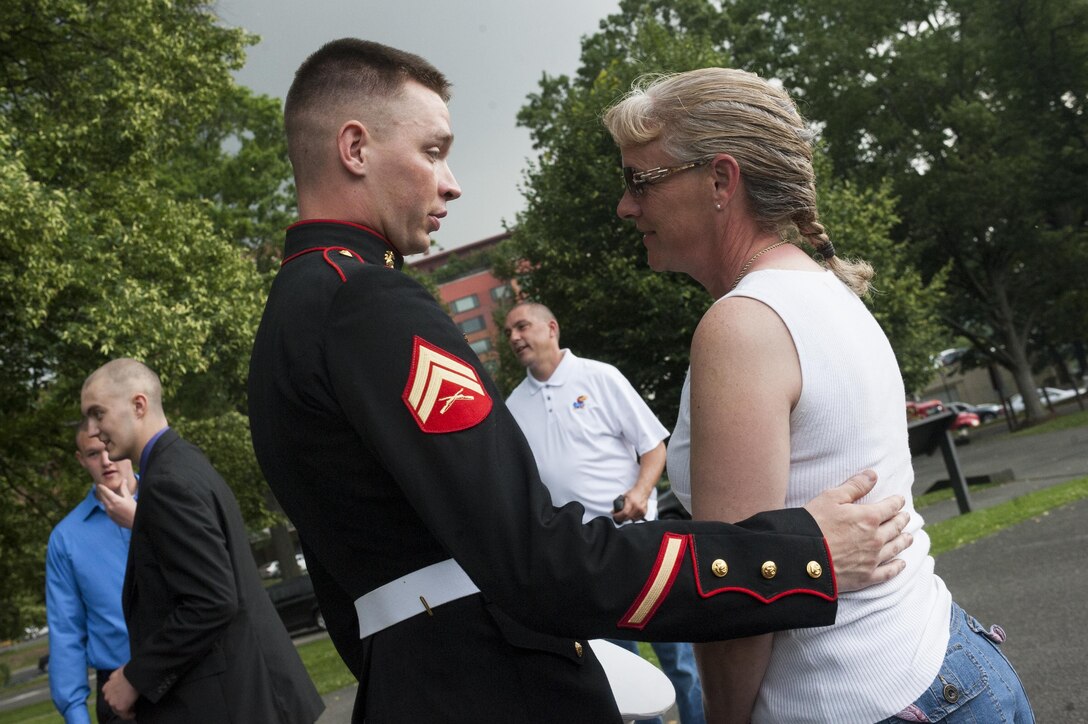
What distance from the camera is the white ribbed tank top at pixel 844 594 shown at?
6.27 ft

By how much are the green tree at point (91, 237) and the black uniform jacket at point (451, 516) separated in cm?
1292

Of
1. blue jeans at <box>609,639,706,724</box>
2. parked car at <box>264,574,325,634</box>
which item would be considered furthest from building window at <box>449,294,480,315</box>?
blue jeans at <box>609,639,706,724</box>

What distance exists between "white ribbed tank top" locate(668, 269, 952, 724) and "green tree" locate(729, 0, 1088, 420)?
37117 millimetres

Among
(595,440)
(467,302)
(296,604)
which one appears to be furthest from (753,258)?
(467,302)

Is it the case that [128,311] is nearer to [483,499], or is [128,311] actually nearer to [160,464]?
[160,464]

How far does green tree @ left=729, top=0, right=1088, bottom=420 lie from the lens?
1446 inches

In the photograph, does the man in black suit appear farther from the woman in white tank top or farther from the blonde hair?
the blonde hair

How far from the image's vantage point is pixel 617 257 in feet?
83.8

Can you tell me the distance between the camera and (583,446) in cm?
A: 638

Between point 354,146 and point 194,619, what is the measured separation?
223 centimetres

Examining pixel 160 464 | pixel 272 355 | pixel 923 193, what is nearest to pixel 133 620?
pixel 160 464

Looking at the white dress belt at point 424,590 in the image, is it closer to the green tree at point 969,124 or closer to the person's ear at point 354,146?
the person's ear at point 354,146

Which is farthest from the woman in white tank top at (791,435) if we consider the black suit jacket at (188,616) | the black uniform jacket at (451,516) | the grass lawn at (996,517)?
the grass lawn at (996,517)

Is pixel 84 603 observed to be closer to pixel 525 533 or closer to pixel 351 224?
pixel 351 224
